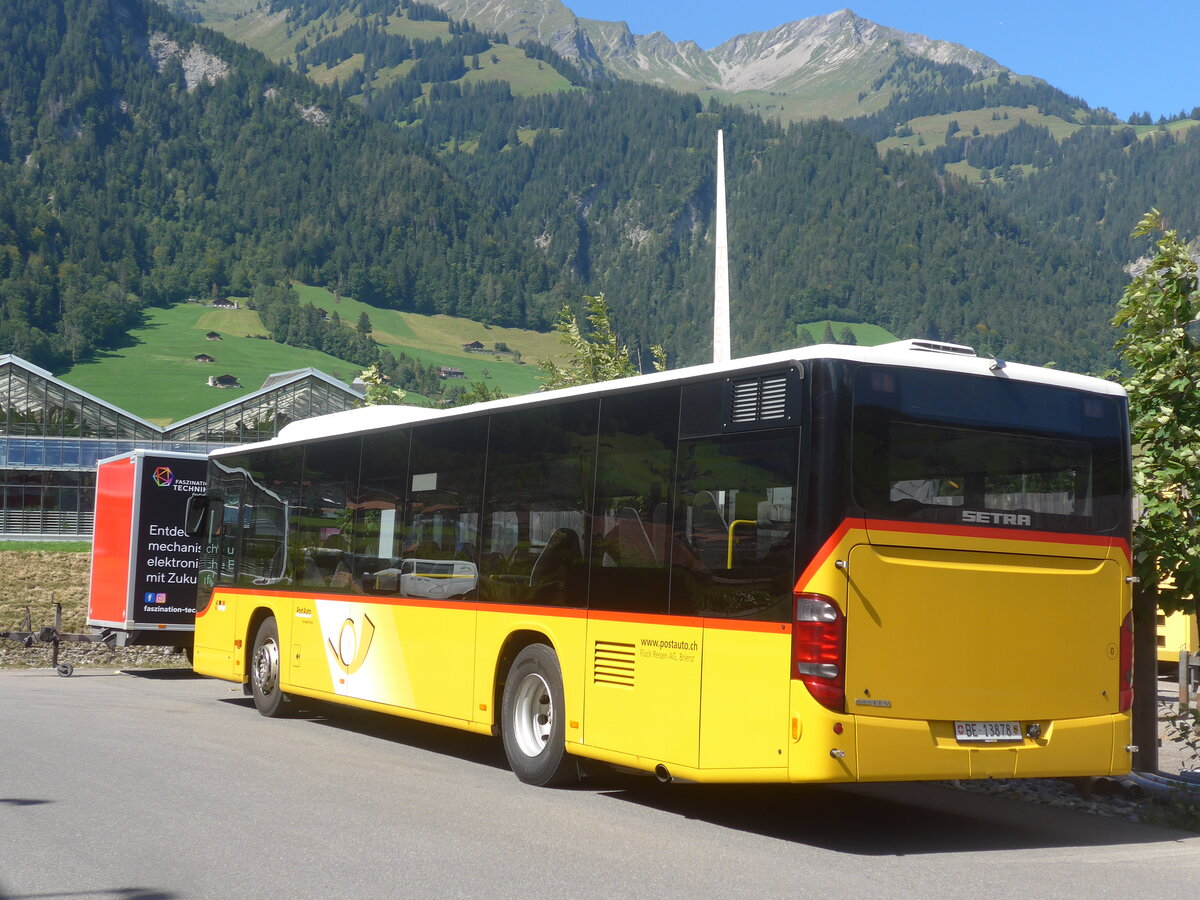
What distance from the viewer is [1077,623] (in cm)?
868

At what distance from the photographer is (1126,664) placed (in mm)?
8922

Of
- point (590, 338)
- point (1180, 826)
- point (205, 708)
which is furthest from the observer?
point (590, 338)

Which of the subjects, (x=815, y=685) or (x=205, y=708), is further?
(x=205, y=708)

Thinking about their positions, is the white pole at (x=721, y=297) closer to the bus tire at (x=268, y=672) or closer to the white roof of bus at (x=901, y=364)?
the bus tire at (x=268, y=672)

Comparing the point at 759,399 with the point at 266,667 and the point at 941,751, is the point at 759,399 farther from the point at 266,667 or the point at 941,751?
the point at 266,667

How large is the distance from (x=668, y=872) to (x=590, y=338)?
1424 inches

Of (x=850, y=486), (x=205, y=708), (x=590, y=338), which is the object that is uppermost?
(x=590, y=338)

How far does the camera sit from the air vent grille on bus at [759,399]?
8.28 meters

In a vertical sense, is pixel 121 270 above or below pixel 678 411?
above

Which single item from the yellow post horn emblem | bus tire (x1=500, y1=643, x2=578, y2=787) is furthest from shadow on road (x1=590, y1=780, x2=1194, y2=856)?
the yellow post horn emblem

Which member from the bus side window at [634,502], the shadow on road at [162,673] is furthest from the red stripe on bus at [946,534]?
the shadow on road at [162,673]

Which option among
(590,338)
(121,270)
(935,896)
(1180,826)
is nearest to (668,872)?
(935,896)

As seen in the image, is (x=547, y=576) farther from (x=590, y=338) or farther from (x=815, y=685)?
(x=590, y=338)

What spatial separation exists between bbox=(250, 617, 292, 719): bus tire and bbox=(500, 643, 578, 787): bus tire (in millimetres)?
→ 4865
